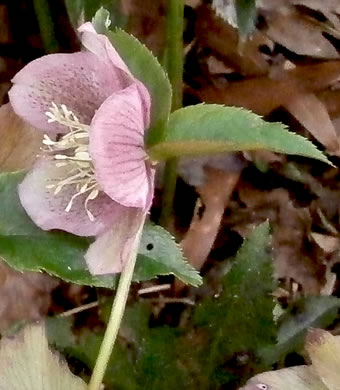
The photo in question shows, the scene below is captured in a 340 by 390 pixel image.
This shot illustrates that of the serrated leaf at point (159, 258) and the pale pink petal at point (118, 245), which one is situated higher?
the pale pink petal at point (118, 245)

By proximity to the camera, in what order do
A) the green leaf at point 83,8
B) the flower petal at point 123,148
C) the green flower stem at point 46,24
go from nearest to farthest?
the flower petal at point 123,148, the green leaf at point 83,8, the green flower stem at point 46,24

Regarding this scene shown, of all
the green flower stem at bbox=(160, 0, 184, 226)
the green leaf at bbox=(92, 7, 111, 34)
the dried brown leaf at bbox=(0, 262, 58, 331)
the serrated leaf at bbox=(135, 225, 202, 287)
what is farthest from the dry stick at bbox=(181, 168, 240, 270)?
the green leaf at bbox=(92, 7, 111, 34)

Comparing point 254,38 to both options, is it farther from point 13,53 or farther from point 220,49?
point 13,53

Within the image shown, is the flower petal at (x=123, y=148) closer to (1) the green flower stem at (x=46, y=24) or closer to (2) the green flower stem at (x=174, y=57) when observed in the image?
(2) the green flower stem at (x=174, y=57)

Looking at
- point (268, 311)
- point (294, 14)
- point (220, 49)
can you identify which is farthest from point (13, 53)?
point (268, 311)

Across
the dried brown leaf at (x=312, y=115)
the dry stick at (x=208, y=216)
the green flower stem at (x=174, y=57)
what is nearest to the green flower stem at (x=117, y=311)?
the green flower stem at (x=174, y=57)

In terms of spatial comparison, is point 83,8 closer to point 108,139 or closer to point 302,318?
point 108,139

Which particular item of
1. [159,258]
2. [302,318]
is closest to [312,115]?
[302,318]
